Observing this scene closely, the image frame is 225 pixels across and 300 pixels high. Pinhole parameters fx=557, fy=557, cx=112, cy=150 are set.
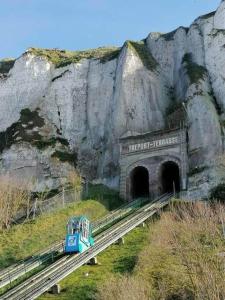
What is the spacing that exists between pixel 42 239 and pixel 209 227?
47.2ft

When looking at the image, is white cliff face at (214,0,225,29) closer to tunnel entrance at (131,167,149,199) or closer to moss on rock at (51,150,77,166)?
tunnel entrance at (131,167,149,199)

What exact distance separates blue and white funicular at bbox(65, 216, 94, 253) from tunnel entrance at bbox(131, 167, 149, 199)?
19.1m

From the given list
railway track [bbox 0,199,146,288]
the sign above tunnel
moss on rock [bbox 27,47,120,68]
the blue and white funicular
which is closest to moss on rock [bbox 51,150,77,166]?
the sign above tunnel

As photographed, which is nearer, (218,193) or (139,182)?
(218,193)

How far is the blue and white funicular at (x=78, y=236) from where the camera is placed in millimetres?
35781

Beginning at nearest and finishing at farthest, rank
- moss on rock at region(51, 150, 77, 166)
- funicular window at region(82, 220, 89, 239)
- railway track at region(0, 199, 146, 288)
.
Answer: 1. railway track at region(0, 199, 146, 288)
2. funicular window at region(82, 220, 89, 239)
3. moss on rock at region(51, 150, 77, 166)

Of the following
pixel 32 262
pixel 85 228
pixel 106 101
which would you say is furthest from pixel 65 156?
pixel 32 262

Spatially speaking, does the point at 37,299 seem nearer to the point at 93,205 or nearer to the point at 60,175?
the point at 93,205

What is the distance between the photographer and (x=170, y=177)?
60500 millimetres

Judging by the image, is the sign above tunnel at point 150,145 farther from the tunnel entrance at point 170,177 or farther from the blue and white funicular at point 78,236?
the blue and white funicular at point 78,236

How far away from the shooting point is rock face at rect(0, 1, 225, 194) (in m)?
60.4

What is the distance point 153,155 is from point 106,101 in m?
16.7

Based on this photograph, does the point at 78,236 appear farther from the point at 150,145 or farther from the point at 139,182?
the point at 139,182

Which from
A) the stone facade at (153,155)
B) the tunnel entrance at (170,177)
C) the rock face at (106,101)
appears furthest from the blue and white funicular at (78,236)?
the tunnel entrance at (170,177)
